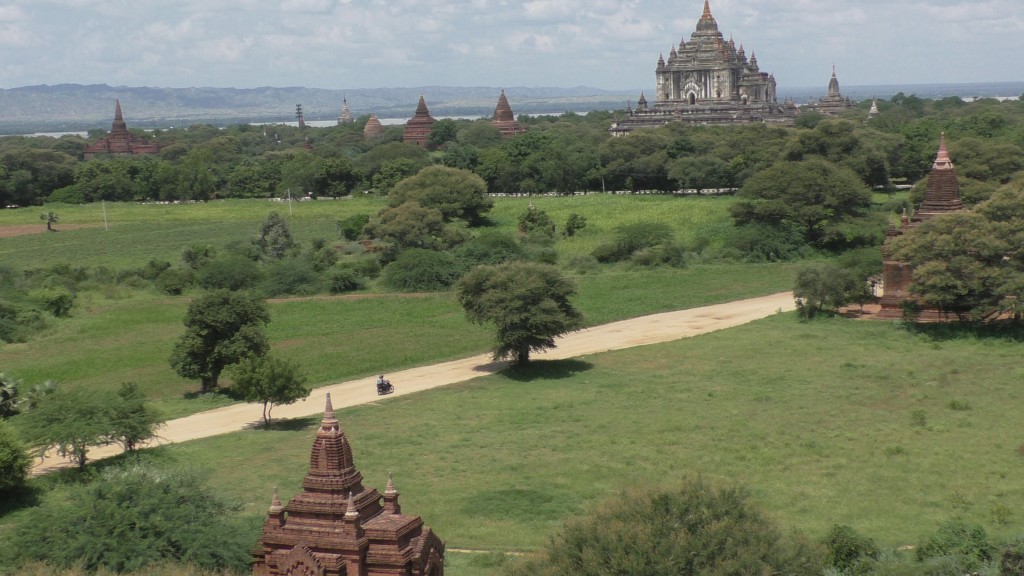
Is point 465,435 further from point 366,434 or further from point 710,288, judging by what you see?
point 710,288

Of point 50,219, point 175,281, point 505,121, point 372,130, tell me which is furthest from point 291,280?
point 372,130

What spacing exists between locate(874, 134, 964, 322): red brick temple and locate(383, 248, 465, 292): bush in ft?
67.1

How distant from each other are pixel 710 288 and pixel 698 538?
35.8 meters

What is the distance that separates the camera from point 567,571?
17359 mm

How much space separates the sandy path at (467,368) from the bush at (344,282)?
14691 mm

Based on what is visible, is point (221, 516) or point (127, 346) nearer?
point (221, 516)

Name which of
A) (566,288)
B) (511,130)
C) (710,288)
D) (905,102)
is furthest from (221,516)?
(905,102)

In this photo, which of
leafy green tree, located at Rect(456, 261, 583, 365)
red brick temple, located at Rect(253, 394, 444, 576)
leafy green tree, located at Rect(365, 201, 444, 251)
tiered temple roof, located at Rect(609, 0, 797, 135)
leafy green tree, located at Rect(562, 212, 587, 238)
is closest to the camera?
red brick temple, located at Rect(253, 394, 444, 576)

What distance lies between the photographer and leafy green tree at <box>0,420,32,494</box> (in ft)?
82.8

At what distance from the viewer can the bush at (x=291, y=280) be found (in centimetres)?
5459

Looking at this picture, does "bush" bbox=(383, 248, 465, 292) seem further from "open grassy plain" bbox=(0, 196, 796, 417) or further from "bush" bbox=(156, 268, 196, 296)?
"bush" bbox=(156, 268, 196, 296)

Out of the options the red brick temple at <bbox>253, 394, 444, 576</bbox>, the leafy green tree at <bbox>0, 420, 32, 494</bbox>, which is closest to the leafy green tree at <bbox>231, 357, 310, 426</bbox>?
the leafy green tree at <bbox>0, 420, 32, 494</bbox>

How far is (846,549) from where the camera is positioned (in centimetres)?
1998

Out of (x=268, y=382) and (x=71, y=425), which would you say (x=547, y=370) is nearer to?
(x=268, y=382)
